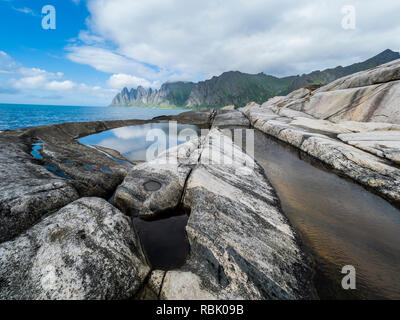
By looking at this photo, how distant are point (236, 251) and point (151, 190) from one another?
4.10 meters

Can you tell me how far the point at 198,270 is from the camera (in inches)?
141

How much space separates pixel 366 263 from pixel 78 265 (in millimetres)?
7578

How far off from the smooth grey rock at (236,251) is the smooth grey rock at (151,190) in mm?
696

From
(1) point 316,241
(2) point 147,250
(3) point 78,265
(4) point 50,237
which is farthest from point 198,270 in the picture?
(1) point 316,241

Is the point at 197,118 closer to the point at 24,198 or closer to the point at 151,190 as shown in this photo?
the point at 151,190

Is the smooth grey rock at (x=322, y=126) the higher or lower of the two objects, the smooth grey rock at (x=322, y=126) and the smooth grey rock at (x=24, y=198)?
the higher

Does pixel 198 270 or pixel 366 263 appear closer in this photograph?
pixel 198 270

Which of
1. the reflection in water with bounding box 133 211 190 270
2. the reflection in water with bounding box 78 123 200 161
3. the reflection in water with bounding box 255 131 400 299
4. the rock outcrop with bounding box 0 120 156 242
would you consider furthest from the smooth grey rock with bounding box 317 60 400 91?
the rock outcrop with bounding box 0 120 156 242

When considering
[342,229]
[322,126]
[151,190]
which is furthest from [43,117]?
[342,229]

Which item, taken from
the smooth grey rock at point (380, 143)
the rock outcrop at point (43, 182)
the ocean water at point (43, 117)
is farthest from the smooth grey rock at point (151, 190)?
the ocean water at point (43, 117)

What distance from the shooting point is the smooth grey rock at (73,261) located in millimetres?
2801

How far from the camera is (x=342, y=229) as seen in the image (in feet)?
18.5

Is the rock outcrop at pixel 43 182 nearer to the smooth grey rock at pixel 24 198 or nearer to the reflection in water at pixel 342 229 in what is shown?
the smooth grey rock at pixel 24 198
